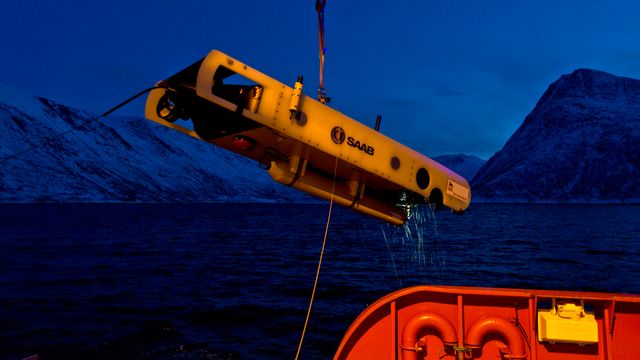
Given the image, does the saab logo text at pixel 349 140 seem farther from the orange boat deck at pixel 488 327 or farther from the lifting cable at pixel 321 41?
the orange boat deck at pixel 488 327

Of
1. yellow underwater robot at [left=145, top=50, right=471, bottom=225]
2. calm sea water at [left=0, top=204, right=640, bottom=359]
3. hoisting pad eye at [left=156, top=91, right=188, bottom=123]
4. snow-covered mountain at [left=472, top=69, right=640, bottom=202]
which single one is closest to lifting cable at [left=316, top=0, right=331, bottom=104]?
yellow underwater robot at [left=145, top=50, right=471, bottom=225]

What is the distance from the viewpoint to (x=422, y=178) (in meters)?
9.66

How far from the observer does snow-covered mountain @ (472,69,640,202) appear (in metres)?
167

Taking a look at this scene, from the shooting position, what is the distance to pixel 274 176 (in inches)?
356

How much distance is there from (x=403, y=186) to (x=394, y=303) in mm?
3784

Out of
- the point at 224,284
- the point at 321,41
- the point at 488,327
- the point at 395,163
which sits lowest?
the point at 224,284

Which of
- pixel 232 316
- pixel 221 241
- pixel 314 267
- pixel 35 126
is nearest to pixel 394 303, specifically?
pixel 232 316

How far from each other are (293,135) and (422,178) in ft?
11.0

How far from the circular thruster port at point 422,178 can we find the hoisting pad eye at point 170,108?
494 cm

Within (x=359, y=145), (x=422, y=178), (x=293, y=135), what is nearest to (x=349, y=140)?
(x=359, y=145)

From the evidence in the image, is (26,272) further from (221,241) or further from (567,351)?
(567,351)

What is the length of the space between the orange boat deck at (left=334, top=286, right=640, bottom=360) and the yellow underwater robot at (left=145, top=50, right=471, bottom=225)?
3305 mm

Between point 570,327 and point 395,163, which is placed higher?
point 395,163

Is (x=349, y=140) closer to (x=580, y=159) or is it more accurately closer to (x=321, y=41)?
(x=321, y=41)
